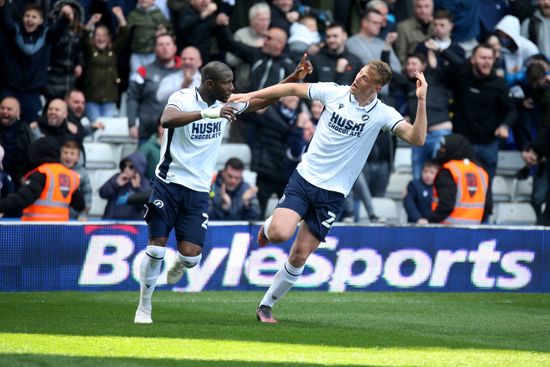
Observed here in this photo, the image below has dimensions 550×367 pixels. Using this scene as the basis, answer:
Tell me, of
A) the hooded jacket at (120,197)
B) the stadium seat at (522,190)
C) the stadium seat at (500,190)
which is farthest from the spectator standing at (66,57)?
the stadium seat at (522,190)

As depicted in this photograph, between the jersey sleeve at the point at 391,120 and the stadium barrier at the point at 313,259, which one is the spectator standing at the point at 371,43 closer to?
the stadium barrier at the point at 313,259

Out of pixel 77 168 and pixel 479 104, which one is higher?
pixel 479 104

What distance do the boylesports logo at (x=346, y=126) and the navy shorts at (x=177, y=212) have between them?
1393 millimetres

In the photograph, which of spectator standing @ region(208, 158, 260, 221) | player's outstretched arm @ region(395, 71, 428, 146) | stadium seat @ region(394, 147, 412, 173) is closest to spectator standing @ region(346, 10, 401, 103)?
stadium seat @ region(394, 147, 412, 173)

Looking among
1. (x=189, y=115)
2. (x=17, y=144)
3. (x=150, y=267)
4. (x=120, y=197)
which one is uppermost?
(x=189, y=115)

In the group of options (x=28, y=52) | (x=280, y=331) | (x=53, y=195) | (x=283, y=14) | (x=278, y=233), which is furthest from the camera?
(x=283, y=14)

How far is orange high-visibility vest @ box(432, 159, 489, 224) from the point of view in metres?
15.8

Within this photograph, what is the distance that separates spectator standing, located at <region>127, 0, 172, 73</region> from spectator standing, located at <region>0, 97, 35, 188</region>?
246 cm

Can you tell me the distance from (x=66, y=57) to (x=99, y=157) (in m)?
1.58

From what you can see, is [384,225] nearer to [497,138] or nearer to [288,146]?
[288,146]

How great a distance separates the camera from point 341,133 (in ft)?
37.2

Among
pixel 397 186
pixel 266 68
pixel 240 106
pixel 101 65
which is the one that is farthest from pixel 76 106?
pixel 240 106

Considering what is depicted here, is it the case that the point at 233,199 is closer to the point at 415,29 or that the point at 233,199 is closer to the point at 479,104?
the point at 479,104

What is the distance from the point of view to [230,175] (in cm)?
1630
